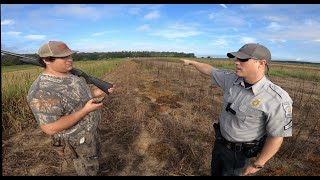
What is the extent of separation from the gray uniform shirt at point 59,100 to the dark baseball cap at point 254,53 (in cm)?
165

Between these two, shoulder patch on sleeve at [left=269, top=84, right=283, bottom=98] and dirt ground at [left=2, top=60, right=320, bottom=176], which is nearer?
shoulder patch on sleeve at [left=269, top=84, right=283, bottom=98]

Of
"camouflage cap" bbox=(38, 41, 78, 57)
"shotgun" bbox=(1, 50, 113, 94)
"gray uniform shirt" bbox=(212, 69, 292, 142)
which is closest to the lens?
"gray uniform shirt" bbox=(212, 69, 292, 142)

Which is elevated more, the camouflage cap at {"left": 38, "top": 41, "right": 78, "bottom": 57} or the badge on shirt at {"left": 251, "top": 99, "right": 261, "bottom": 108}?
the camouflage cap at {"left": 38, "top": 41, "right": 78, "bottom": 57}

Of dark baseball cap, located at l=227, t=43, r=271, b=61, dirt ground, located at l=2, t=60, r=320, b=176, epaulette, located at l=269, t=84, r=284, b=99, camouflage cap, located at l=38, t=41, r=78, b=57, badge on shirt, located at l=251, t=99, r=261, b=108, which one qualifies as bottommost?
dirt ground, located at l=2, t=60, r=320, b=176

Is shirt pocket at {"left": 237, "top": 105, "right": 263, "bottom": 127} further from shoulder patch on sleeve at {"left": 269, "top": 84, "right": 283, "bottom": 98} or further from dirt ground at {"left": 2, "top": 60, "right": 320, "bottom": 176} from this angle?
dirt ground at {"left": 2, "top": 60, "right": 320, "bottom": 176}

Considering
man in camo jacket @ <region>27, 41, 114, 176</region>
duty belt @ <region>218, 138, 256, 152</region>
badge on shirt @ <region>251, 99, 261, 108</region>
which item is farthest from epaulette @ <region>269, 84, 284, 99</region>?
man in camo jacket @ <region>27, 41, 114, 176</region>

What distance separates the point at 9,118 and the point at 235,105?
5199 millimetres

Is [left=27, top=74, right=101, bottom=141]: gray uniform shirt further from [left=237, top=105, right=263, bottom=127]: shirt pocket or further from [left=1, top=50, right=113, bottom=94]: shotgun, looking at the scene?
[left=237, top=105, right=263, bottom=127]: shirt pocket

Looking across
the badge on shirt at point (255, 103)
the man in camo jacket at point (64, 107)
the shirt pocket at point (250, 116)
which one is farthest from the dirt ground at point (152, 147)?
the badge on shirt at point (255, 103)

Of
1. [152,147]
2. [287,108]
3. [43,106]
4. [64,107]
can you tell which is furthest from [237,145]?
[152,147]

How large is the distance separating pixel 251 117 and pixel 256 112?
7cm

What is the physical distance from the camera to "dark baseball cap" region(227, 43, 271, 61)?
2.50 m

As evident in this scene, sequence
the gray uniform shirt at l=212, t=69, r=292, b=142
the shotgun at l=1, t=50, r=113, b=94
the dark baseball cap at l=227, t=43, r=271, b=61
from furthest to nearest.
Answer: the shotgun at l=1, t=50, r=113, b=94, the dark baseball cap at l=227, t=43, r=271, b=61, the gray uniform shirt at l=212, t=69, r=292, b=142
